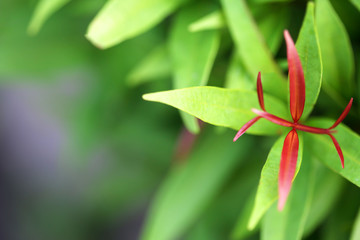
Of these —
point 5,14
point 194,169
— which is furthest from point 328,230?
point 5,14

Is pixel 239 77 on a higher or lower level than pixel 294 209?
higher

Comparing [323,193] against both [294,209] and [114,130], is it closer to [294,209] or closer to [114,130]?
[294,209]

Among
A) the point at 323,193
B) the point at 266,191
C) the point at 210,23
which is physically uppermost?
the point at 210,23

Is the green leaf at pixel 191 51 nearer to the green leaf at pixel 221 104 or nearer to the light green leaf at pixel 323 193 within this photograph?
the green leaf at pixel 221 104

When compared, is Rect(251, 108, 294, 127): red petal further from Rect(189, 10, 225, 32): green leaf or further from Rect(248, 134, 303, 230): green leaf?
Rect(189, 10, 225, 32): green leaf

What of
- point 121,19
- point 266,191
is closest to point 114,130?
point 121,19

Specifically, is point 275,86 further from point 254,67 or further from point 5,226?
point 5,226
